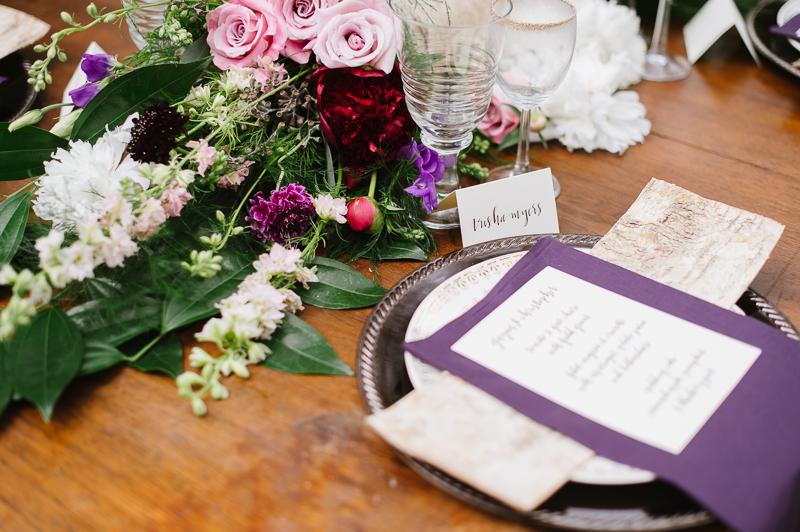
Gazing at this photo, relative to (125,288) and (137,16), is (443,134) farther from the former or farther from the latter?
(137,16)

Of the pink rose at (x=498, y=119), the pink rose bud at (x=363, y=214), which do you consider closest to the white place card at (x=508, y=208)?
the pink rose bud at (x=363, y=214)

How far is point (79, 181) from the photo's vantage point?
58 cm

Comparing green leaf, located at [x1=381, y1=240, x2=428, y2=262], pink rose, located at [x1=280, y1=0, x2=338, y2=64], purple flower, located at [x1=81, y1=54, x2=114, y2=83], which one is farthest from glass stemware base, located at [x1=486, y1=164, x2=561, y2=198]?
purple flower, located at [x1=81, y1=54, x2=114, y2=83]

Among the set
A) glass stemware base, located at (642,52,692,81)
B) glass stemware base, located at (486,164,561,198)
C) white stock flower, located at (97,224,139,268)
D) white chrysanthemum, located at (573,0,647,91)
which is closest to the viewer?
white stock flower, located at (97,224,139,268)

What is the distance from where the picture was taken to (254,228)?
645 millimetres

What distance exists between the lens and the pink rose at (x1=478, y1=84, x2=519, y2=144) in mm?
903

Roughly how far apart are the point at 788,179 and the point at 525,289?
532mm

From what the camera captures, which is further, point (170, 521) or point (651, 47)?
point (651, 47)

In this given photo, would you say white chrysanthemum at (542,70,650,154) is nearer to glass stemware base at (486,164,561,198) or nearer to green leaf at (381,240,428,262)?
glass stemware base at (486,164,561,198)

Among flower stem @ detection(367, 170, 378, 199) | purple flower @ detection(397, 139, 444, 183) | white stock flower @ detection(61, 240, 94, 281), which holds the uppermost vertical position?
white stock flower @ detection(61, 240, 94, 281)

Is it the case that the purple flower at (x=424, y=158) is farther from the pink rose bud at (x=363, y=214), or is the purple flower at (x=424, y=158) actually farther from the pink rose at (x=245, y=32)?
the pink rose at (x=245, y=32)

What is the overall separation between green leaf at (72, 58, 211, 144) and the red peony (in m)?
0.15

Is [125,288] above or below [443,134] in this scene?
below

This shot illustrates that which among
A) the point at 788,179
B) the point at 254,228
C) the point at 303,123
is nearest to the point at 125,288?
the point at 254,228
